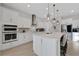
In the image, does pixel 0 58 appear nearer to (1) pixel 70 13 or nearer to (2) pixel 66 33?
(2) pixel 66 33

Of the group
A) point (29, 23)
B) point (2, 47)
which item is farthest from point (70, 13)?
point (2, 47)

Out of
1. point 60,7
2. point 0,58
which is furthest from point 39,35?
point 0,58

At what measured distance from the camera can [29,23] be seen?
2320 millimetres

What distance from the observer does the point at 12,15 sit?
225 cm

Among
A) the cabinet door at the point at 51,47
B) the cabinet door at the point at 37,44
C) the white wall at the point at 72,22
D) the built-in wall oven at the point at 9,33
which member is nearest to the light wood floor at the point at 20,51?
the cabinet door at the point at 37,44

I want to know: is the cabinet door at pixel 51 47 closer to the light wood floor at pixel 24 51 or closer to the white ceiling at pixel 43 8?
the light wood floor at pixel 24 51

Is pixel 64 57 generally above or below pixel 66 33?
below

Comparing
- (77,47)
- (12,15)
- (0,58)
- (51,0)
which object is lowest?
(0,58)

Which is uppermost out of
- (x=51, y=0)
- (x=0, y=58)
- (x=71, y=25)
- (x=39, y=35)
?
(x=51, y=0)

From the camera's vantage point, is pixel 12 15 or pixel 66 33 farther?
pixel 66 33

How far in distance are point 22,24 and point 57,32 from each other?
33.2 inches

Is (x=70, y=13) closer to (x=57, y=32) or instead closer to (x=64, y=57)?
(x=57, y=32)

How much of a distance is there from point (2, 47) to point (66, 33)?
151cm

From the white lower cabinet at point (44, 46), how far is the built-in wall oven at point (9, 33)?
0.48m
